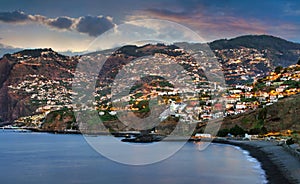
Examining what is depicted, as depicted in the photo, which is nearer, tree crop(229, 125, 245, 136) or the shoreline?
the shoreline

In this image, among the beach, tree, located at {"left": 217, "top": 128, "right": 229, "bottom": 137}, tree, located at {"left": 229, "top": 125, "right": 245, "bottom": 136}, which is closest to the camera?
the beach

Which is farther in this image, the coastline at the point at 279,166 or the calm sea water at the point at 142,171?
the calm sea water at the point at 142,171

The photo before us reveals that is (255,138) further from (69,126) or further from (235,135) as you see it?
(69,126)

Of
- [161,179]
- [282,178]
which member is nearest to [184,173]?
[161,179]

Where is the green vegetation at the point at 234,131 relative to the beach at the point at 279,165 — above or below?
above

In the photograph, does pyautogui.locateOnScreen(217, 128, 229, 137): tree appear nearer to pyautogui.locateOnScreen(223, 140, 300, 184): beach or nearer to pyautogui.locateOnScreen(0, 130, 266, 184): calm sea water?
pyautogui.locateOnScreen(223, 140, 300, 184): beach

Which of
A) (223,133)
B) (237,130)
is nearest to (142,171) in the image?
(237,130)

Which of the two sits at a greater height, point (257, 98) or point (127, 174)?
point (257, 98)

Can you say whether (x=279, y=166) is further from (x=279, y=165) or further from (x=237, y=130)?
(x=237, y=130)

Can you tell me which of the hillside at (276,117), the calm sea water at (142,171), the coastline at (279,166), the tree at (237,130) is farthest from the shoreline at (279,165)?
the tree at (237,130)

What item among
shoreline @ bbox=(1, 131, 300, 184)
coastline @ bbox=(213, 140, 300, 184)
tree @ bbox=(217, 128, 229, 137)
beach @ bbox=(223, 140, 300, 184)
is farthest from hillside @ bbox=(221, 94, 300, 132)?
beach @ bbox=(223, 140, 300, 184)

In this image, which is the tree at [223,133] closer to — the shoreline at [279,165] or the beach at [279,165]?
the shoreline at [279,165]
